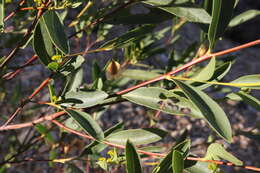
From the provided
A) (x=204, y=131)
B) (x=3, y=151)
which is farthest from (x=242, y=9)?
(x=3, y=151)

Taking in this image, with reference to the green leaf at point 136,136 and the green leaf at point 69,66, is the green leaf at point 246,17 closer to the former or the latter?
the green leaf at point 136,136

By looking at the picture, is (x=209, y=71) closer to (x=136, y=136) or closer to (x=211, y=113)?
(x=211, y=113)

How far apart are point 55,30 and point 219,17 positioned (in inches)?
15.0

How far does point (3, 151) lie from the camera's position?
7.56 feet

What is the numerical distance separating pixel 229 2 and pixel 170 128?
2.25 m

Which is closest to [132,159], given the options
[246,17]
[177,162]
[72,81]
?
[177,162]

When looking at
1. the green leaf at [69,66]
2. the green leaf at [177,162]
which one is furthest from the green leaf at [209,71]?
the green leaf at [69,66]

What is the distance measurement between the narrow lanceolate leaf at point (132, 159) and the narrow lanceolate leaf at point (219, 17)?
0.32 m

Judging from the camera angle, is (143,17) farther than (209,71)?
Yes

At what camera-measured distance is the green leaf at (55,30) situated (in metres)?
0.79

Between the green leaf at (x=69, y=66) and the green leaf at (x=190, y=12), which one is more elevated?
the green leaf at (x=190, y=12)

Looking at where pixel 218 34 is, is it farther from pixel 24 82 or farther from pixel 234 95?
pixel 24 82

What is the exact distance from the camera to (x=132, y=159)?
752mm

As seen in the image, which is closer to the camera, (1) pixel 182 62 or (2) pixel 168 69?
(2) pixel 168 69
